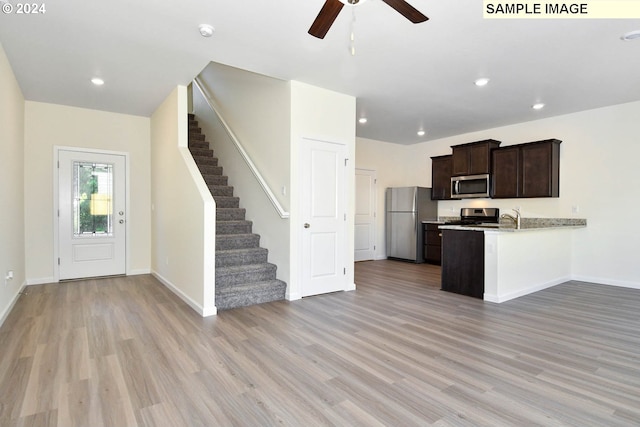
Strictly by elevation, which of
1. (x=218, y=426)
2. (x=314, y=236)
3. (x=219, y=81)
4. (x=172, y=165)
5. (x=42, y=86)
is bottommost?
(x=218, y=426)

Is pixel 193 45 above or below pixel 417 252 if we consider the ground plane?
above

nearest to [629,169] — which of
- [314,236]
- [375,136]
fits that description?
[375,136]

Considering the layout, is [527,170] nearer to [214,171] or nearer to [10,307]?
[214,171]

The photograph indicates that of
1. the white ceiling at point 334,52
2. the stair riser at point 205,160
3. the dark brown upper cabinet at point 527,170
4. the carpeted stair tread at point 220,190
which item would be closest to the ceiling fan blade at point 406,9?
the white ceiling at point 334,52

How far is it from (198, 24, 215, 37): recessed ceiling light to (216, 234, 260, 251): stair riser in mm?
2568

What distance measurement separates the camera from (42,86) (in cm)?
436

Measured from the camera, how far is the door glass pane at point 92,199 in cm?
531

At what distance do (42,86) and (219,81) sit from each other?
2.49 metres

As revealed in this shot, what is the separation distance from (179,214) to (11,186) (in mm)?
1831

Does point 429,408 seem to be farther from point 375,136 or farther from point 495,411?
point 375,136

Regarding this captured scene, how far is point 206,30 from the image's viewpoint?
296cm

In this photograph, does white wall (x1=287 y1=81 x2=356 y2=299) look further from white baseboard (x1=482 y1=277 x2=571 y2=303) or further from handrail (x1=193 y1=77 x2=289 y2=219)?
white baseboard (x1=482 y1=277 x2=571 y2=303)

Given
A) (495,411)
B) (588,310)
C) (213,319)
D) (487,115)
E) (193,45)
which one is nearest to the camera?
(495,411)

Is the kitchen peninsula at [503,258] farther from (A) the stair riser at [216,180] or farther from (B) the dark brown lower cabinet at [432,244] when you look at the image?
(A) the stair riser at [216,180]
